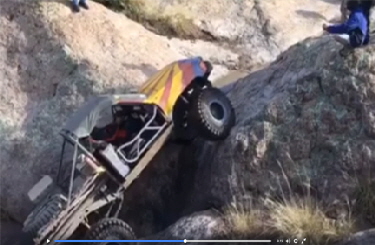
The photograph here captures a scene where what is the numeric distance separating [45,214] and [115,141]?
4.01ft

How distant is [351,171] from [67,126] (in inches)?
118

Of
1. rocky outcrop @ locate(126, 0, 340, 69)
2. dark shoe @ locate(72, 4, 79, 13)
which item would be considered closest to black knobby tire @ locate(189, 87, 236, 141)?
dark shoe @ locate(72, 4, 79, 13)

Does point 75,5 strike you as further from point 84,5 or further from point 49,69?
point 49,69

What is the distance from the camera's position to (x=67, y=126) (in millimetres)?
9789

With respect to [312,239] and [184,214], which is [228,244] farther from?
[184,214]

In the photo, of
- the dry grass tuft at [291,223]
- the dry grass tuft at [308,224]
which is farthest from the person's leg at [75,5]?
the dry grass tuft at [308,224]

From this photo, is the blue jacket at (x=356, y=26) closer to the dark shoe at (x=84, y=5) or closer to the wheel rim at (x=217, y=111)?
the wheel rim at (x=217, y=111)

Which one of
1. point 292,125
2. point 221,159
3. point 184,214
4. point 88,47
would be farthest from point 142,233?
point 88,47

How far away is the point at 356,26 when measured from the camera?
949 cm

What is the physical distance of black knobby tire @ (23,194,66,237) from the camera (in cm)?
936

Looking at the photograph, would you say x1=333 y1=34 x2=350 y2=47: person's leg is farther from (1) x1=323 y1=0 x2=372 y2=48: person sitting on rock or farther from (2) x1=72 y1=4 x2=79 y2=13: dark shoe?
(2) x1=72 y1=4 x2=79 y2=13: dark shoe

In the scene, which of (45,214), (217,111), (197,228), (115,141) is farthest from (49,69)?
(197,228)

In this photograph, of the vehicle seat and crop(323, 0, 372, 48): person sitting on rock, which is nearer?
crop(323, 0, 372, 48): person sitting on rock

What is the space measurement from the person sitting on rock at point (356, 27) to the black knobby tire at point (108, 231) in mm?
2926
